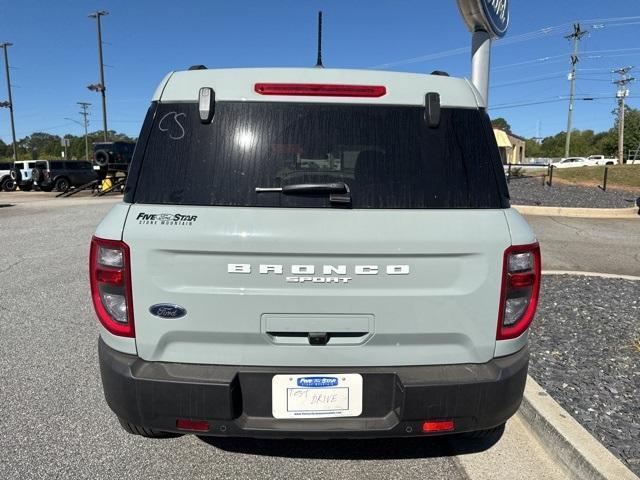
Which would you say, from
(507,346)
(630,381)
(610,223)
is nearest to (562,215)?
A: (610,223)

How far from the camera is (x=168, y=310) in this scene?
6.66ft

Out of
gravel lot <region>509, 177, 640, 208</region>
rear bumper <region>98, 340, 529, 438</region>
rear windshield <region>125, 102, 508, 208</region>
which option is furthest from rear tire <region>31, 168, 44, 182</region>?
rear bumper <region>98, 340, 529, 438</region>

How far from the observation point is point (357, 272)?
2.01 metres

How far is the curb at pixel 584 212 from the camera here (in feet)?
44.9

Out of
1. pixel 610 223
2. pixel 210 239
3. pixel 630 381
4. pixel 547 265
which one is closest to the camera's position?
pixel 210 239

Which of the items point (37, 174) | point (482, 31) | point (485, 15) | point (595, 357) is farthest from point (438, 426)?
point (37, 174)

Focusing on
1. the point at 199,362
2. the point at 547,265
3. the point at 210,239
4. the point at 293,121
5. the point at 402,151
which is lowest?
the point at 547,265

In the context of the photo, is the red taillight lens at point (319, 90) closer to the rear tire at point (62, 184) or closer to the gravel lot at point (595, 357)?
the gravel lot at point (595, 357)

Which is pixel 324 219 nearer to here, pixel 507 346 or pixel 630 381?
pixel 507 346

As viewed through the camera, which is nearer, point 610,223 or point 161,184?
point 161,184

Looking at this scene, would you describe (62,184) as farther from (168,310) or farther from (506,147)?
(506,147)

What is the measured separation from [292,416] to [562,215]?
13840mm

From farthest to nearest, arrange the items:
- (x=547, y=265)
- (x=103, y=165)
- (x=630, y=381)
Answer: (x=103, y=165), (x=547, y=265), (x=630, y=381)

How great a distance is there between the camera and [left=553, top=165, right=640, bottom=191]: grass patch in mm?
22016
